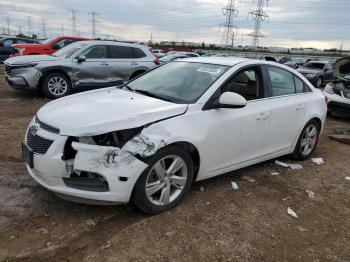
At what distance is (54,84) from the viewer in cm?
993

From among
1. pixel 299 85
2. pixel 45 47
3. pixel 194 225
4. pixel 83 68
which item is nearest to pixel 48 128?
pixel 194 225

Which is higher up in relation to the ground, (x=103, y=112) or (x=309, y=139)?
(x=103, y=112)

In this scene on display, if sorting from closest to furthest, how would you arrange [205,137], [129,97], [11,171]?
1. [205,137]
2. [129,97]
3. [11,171]

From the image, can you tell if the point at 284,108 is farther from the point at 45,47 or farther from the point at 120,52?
the point at 45,47

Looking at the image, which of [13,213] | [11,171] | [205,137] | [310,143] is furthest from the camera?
[310,143]

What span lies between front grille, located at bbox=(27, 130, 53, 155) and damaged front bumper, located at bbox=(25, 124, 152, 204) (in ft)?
0.11

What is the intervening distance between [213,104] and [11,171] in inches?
106

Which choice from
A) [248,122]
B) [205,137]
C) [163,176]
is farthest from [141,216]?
[248,122]

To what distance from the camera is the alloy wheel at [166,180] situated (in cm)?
354

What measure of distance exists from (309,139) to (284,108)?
115 cm

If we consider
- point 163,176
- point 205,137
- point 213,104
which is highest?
point 213,104

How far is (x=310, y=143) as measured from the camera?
19.1 feet

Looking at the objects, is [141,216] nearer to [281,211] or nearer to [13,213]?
[13,213]

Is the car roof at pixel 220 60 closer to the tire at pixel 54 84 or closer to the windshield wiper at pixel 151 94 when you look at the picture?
the windshield wiper at pixel 151 94
